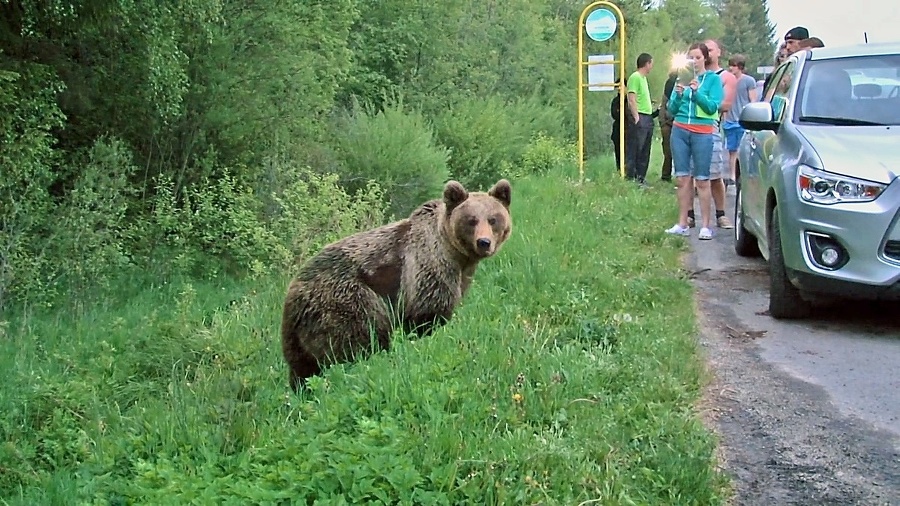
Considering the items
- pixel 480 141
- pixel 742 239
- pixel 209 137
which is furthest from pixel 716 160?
pixel 480 141

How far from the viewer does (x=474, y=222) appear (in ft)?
19.3

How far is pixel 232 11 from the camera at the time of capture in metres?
12.9

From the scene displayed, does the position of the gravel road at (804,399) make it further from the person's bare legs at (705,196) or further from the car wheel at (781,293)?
the person's bare legs at (705,196)

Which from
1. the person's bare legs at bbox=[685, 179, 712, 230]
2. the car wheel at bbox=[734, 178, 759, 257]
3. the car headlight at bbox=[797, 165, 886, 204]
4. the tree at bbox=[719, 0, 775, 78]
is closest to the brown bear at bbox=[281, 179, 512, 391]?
the car headlight at bbox=[797, 165, 886, 204]

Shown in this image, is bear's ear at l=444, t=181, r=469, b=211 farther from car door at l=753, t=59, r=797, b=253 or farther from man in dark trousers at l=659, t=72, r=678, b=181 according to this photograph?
man in dark trousers at l=659, t=72, r=678, b=181

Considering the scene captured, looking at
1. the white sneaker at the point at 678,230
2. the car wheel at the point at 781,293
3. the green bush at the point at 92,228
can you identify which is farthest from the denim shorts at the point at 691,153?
the green bush at the point at 92,228

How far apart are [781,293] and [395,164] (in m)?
9.69

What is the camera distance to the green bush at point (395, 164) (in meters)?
15.9

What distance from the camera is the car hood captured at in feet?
20.8

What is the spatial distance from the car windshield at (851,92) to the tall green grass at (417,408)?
1777 millimetres

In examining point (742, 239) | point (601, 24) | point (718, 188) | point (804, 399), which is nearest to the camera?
point (804, 399)

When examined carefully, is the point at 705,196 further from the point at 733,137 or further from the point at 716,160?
the point at 733,137

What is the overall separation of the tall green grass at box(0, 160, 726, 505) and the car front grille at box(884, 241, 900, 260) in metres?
1.37

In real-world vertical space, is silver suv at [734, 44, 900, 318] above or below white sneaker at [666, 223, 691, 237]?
above
